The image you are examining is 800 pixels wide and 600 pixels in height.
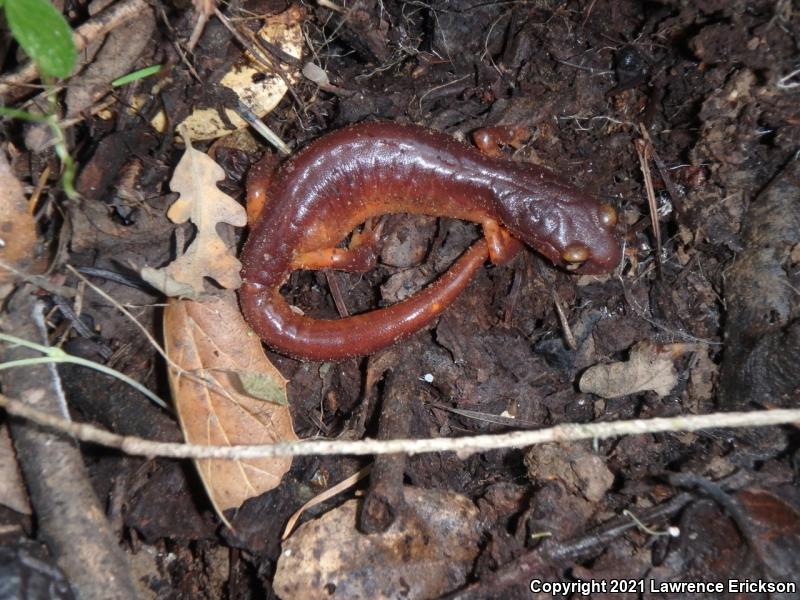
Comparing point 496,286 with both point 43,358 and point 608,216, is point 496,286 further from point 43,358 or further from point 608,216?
point 43,358

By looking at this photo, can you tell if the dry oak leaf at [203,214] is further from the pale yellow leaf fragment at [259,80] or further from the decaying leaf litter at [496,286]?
the pale yellow leaf fragment at [259,80]

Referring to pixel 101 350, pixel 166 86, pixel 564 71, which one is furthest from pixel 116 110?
pixel 564 71

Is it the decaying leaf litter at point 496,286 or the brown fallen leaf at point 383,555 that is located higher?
the decaying leaf litter at point 496,286

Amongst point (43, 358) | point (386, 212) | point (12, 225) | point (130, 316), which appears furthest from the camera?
point (386, 212)

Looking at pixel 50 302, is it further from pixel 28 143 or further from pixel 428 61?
pixel 428 61

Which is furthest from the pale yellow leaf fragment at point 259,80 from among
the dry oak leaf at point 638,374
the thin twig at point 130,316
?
the dry oak leaf at point 638,374

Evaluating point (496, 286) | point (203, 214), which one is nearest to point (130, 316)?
point (203, 214)
